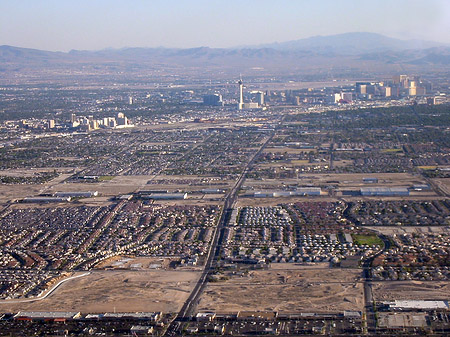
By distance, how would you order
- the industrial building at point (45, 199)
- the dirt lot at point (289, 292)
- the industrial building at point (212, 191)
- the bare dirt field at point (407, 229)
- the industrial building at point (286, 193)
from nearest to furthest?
the dirt lot at point (289, 292)
the bare dirt field at point (407, 229)
the industrial building at point (286, 193)
the industrial building at point (45, 199)
the industrial building at point (212, 191)

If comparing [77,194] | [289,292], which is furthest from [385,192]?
[77,194]

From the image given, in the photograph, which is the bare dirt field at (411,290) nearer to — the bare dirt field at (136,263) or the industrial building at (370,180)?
the bare dirt field at (136,263)

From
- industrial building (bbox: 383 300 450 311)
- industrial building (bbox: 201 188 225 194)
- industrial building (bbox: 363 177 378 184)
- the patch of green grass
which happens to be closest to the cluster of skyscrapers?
industrial building (bbox: 201 188 225 194)

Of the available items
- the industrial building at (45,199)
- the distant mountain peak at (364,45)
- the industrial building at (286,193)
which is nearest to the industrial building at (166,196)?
the industrial building at (286,193)

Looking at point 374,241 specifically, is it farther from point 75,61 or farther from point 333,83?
point 75,61

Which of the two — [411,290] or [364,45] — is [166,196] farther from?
[364,45]
